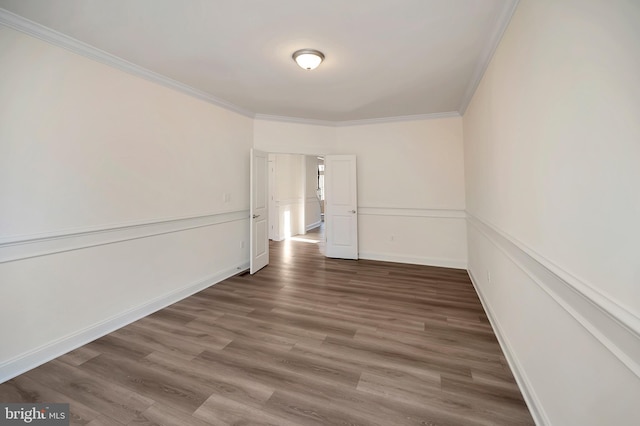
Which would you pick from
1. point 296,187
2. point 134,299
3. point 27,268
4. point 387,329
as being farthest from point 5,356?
point 296,187

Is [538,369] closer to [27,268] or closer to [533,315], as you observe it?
[533,315]

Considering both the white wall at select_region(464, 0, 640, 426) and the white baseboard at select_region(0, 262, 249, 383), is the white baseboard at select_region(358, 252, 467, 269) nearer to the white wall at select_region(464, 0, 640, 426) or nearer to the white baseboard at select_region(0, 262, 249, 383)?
the white wall at select_region(464, 0, 640, 426)

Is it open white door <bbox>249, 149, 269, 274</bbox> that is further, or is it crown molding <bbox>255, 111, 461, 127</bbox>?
crown molding <bbox>255, 111, 461, 127</bbox>

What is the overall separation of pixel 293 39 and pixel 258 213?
272 centimetres

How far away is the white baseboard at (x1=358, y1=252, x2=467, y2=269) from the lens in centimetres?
452

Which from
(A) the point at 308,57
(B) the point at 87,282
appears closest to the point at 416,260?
(A) the point at 308,57

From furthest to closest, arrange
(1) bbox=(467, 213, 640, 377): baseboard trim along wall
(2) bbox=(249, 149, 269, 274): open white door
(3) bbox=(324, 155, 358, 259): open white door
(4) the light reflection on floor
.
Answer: (4) the light reflection on floor < (3) bbox=(324, 155, 358, 259): open white door < (2) bbox=(249, 149, 269, 274): open white door < (1) bbox=(467, 213, 640, 377): baseboard trim along wall

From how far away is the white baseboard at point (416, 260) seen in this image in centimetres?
452

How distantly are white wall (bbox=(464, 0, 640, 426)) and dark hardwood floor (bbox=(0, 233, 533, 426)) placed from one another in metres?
0.44

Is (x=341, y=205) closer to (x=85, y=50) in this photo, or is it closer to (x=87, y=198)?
(x=87, y=198)

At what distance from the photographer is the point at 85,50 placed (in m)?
2.34

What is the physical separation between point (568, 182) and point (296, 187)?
281 inches

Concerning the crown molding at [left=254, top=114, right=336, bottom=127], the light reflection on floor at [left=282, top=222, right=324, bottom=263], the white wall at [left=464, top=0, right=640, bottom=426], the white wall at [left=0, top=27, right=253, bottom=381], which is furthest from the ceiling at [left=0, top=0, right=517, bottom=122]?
the light reflection on floor at [left=282, top=222, right=324, bottom=263]

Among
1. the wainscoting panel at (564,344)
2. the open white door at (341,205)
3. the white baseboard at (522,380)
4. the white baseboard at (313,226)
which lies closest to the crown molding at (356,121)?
the open white door at (341,205)
